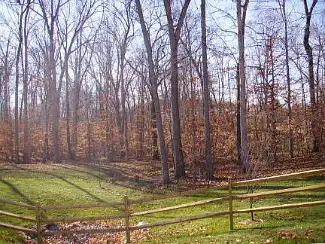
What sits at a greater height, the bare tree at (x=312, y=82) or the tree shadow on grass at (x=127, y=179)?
the bare tree at (x=312, y=82)

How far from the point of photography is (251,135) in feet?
106

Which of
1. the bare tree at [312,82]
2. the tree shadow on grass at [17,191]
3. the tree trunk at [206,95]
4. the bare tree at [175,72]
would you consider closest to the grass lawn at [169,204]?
the tree shadow on grass at [17,191]

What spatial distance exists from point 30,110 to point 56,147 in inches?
977

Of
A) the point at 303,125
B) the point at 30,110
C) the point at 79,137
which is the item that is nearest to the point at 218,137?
the point at 303,125

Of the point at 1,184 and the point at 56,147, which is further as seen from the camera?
the point at 56,147

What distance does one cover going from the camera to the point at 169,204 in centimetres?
1582

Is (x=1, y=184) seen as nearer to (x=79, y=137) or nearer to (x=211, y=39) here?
(x=211, y=39)

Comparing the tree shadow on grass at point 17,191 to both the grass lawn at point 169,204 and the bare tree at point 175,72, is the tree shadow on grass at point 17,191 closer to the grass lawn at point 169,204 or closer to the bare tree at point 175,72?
the grass lawn at point 169,204

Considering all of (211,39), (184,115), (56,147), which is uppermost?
(211,39)

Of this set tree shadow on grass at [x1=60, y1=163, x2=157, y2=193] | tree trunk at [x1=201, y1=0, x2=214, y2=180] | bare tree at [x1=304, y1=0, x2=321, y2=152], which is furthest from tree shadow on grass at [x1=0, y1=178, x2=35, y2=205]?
bare tree at [x1=304, y1=0, x2=321, y2=152]

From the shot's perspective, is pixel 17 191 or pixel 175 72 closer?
pixel 17 191

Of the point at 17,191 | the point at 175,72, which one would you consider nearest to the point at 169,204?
the point at 17,191

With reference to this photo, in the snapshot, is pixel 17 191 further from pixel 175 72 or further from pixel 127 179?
pixel 175 72

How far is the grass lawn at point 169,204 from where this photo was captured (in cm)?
838
